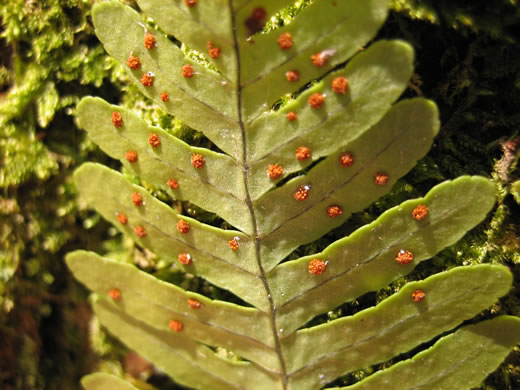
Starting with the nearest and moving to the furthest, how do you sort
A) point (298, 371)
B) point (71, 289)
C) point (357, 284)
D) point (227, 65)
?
point (227, 65), point (357, 284), point (298, 371), point (71, 289)

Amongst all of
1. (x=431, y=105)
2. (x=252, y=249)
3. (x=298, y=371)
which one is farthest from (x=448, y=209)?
(x=298, y=371)

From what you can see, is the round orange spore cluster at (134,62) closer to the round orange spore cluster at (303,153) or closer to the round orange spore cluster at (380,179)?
the round orange spore cluster at (303,153)

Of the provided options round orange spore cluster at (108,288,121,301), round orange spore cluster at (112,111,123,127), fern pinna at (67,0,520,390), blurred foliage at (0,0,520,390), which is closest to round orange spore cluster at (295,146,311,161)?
fern pinna at (67,0,520,390)

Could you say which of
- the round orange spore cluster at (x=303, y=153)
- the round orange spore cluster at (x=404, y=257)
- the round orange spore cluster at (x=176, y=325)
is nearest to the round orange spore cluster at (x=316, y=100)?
the round orange spore cluster at (x=303, y=153)

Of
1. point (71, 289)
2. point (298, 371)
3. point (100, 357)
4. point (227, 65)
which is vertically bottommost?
point (100, 357)

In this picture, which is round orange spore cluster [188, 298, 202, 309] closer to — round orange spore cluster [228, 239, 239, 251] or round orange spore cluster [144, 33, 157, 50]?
round orange spore cluster [228, 239, 239, 251]

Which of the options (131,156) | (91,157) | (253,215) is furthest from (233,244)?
(91,157)

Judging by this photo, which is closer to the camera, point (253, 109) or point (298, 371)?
point (253, 109)

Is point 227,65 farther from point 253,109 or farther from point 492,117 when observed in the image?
point 492,117
